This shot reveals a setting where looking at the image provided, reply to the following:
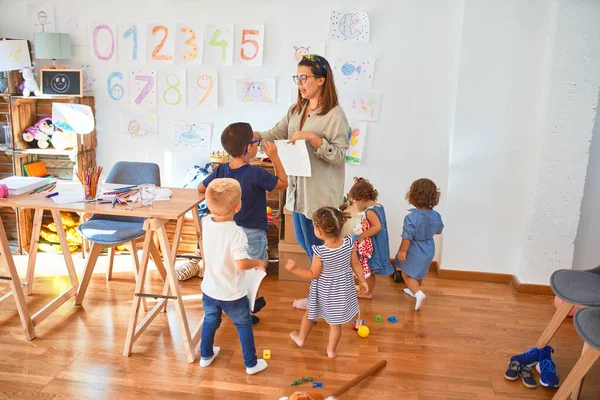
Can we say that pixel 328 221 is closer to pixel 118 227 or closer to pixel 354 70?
pixel 118 227

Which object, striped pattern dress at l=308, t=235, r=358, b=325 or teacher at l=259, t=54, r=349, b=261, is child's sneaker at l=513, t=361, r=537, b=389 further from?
teacher at l=259, t=54, r=349, b=261

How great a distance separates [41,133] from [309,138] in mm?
2427

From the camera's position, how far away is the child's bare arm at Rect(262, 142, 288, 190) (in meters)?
2.62

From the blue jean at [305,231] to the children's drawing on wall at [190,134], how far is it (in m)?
1.46

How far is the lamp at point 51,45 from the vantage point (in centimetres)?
392

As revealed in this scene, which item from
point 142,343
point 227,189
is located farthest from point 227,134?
point 142,343

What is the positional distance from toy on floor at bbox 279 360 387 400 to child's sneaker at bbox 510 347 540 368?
65 cm

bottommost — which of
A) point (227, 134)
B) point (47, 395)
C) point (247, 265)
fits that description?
point (47, 395)

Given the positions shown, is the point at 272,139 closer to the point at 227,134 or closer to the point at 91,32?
the point at 227,134

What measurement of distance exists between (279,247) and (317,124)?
1244 millimetres

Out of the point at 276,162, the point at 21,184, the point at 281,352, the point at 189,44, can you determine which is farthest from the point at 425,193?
the point at 21,184

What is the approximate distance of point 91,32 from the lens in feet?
13.6

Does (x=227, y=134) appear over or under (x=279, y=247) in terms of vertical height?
over

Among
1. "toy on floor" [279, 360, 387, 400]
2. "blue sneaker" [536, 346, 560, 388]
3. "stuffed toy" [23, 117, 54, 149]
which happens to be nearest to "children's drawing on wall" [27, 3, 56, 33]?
"stuffed toy" [23, 117, 54, 149]
